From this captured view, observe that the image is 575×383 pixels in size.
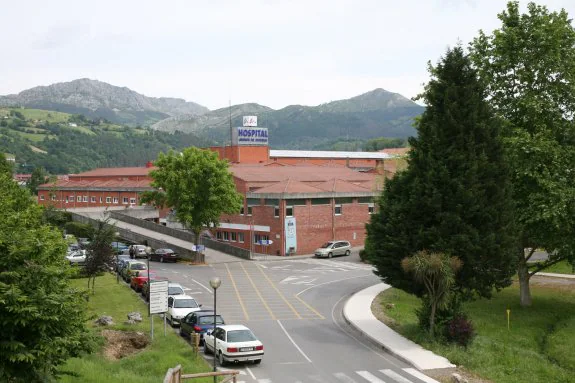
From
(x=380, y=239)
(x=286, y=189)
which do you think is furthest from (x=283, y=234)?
(x=380, y=239)

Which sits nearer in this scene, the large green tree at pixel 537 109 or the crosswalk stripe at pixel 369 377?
the crosswalk stripe at pixel 369 377

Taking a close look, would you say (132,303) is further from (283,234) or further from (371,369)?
(283,234)

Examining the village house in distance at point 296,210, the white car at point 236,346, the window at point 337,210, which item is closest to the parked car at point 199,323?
the white car at point 236,346

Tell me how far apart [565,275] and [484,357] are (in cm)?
3075

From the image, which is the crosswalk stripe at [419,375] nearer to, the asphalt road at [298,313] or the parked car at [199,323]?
the asphalt road at [298,313]

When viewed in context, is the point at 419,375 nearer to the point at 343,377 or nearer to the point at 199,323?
the point at 343,377

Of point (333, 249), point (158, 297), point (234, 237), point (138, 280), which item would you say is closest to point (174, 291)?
point (138, 280)

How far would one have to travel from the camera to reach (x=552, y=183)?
33312mm

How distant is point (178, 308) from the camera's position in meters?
31.8

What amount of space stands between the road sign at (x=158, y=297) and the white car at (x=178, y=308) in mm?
4215

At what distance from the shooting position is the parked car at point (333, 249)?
204 ft

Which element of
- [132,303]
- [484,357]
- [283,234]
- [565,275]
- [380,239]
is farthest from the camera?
[283,234]

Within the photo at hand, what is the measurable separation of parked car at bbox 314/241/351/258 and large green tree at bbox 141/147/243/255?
10316 mm

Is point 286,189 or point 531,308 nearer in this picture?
point 531,308
